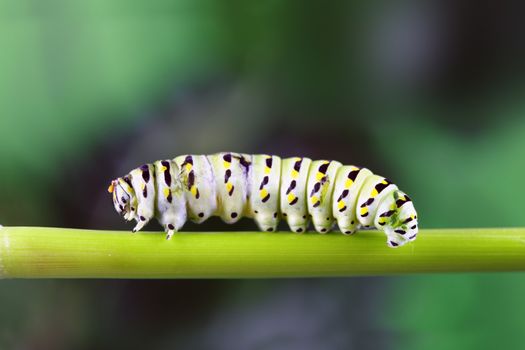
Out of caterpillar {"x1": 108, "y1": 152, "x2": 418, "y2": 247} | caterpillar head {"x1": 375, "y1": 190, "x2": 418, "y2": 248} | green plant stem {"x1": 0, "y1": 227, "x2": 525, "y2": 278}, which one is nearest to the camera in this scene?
green plant stem {"x1": 0, "y1": 227, "x2": 525, "y2": 278}

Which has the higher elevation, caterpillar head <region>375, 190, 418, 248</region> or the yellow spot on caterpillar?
the yellow spot on caterpillar

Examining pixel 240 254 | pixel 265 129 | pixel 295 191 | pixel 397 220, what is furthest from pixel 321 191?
pixel 265 129

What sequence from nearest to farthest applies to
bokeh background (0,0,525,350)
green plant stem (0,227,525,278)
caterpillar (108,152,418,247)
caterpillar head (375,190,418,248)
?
green plant stem (0,227,525,278), caterpillar head (375,190,418,248), caterpillar (108,152,418,247), bokeh background (0,0,525,350)

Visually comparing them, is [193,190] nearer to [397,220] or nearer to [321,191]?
[321,191]

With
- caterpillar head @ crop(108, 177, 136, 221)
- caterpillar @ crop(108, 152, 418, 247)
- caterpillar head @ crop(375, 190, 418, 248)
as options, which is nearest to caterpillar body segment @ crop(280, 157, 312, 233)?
caterpillar @ crop(108, 152, 418, 247)

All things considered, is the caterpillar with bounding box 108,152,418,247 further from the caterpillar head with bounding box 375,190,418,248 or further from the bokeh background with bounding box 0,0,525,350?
the bokeh background with bounding box 0,0,525,350

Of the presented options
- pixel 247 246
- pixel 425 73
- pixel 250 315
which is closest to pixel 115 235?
pixel 247 246

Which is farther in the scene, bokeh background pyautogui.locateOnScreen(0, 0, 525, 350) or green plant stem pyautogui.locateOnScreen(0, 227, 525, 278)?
bokeh background pyautogui.locateOnScreen(0, 0, 525, 350)
